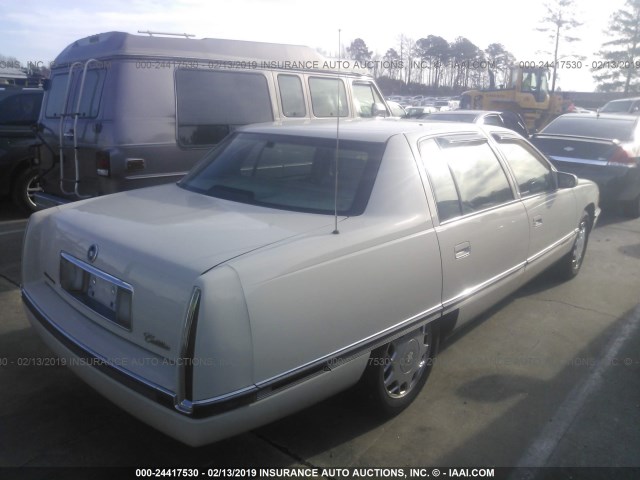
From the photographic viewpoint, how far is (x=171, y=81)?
18.7 ft

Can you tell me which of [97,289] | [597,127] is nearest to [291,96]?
[97,289]

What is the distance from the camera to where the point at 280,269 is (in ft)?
7.72

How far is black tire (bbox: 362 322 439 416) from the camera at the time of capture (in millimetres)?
2955

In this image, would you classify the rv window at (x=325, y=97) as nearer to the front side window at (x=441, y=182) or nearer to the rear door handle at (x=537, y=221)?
the rear door handle at (x=537, y=221)

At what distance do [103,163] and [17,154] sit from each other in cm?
328

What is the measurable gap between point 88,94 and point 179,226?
3666mm

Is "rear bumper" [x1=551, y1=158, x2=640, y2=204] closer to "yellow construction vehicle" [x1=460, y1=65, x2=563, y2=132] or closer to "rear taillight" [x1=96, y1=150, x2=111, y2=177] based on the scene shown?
"rear taillight" [x1=96, y1=150, x2=111, y2=177]

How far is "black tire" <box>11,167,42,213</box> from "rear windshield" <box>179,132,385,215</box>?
5116mm

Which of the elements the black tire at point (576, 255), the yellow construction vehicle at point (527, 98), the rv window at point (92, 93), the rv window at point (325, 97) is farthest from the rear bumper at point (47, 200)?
the yellow construction vehicle at point (527, 98)

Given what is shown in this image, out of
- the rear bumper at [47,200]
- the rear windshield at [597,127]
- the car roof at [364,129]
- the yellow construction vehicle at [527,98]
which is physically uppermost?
the yellow construction vehicle at [527,98]

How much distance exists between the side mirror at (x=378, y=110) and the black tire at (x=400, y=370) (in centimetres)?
502

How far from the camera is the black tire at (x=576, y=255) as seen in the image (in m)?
5.48

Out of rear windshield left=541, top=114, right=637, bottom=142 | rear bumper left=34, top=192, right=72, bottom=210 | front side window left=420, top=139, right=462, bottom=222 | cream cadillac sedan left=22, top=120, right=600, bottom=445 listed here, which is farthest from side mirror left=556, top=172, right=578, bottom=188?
rear bumper left=34, top=192, right=72, bottom=210

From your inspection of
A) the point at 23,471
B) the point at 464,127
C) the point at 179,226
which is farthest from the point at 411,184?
the point at 23,471
